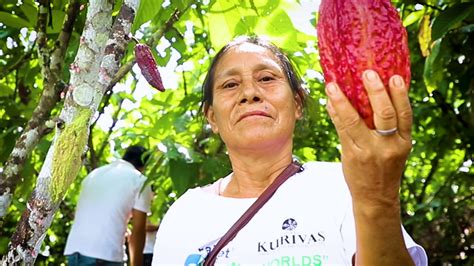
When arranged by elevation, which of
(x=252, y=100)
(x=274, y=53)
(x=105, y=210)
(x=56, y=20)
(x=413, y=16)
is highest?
(x=413, y=16)

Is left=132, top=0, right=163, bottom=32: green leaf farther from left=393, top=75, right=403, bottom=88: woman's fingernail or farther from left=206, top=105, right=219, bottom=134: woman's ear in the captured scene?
left=393, top=75, right=403, bottom=88: woman's fingernail

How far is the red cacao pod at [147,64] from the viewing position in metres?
1.25

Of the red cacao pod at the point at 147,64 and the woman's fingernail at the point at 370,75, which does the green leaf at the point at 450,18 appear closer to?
the red cacao pod at the point at 147,64

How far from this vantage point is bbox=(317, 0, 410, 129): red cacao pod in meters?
0.65

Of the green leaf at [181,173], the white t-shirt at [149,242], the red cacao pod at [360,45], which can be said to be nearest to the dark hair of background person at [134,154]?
the white t-shirt at [149,242]

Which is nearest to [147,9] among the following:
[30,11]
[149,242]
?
[30,11]

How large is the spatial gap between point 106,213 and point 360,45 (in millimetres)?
2917

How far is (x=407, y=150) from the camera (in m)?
0.67

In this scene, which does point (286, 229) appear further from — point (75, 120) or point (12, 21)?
point (12, 21)

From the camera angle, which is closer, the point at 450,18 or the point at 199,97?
the point at 450,18

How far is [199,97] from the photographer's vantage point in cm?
293

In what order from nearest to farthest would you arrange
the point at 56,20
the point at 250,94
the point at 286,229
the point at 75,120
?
the point at 75,120, the point at 286,229, the point at 250,94, the point at 56,20

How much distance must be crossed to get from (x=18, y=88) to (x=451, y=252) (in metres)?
2.52

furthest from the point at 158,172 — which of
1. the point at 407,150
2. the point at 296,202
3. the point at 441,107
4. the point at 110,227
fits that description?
the point at 407,150
